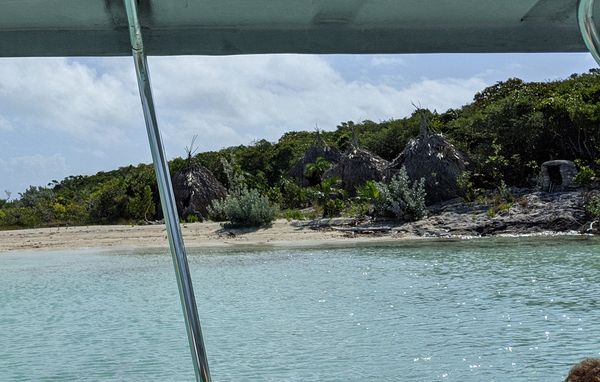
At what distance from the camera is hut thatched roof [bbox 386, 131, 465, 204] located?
1573cm

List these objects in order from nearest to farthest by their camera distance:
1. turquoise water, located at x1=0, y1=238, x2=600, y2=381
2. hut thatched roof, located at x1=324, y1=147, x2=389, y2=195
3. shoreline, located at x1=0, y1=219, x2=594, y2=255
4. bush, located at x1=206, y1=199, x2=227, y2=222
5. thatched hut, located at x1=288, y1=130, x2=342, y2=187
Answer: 1. turquoise water, located at x1=0, y1=238, x2=600, y2=381
2. shoreline, located at x1=0, y1=219, x2=594, y2=255
3. bush, located at x1=206, y1=199, x2=227, y2=222
4. hut thatched roof, located at x1=324, y1=147, x2=389, y2=195
5. thatched hut, located at x1=288, y1=130, x2=342, y2=187

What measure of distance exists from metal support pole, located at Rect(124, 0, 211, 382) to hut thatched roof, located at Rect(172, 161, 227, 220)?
17438mm

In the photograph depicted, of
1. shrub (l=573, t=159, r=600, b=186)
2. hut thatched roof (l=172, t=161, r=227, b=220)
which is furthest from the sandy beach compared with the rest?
shrub (l=573, t=159, r=600, b=186)

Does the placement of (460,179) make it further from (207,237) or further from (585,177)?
(207,237)

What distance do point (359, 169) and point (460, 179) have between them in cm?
313

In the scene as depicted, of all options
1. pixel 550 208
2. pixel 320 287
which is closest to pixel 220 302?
pixel 320 287

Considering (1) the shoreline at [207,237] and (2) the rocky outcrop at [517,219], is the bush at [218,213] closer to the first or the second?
(1) the shoreline at [207,237]

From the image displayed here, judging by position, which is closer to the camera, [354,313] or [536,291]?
[354,313]

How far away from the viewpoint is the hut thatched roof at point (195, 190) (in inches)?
750

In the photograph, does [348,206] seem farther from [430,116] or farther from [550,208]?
[430,116]

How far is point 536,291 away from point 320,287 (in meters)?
2.36

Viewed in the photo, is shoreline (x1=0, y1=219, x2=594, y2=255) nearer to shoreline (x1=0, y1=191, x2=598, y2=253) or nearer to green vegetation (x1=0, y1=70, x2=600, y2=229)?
shoreline (x1=0, y1=191, x2=598, y2=253)

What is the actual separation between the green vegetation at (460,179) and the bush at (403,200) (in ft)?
0.08

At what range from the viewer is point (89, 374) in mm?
4430
